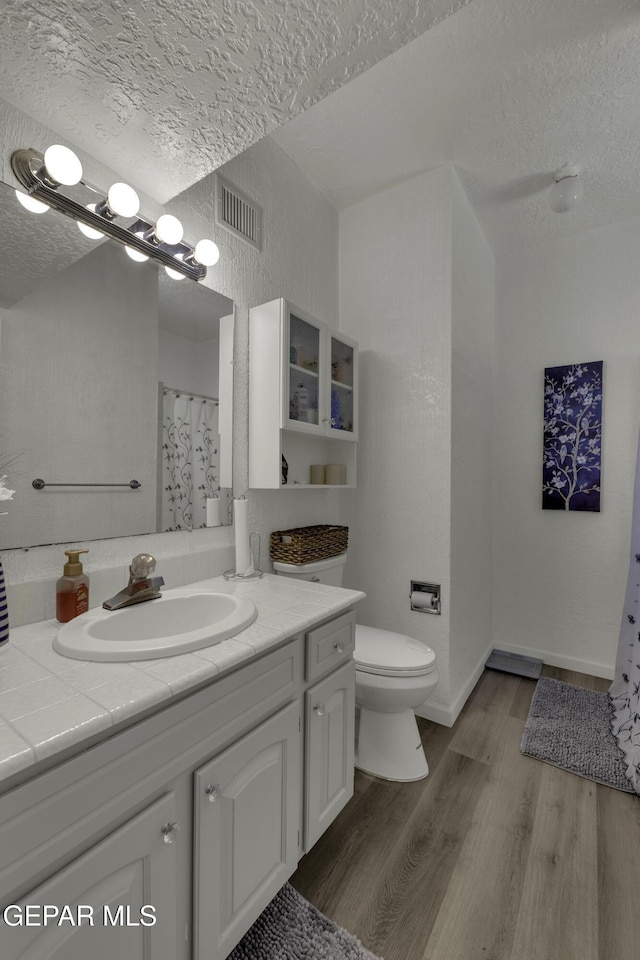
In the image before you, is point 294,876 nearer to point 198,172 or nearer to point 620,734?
point 620,734

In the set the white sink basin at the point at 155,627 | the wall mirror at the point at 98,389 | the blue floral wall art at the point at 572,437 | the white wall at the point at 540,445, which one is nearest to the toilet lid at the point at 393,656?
the white sink basin at the point at 155,627

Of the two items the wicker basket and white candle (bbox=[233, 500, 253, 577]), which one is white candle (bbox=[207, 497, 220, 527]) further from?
the wicker basket

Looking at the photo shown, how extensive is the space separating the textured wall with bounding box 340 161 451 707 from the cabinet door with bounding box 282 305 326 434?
1.64 ft

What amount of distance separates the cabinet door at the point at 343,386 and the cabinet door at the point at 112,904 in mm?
1515

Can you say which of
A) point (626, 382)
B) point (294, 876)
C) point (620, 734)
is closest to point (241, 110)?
point (294, 876)

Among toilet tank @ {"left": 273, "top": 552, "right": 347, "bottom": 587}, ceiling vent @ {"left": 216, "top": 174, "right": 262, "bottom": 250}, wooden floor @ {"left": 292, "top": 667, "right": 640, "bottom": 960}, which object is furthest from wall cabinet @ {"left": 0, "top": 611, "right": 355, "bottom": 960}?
ceiling vent @ {"left": 216, "top": 174, "right": 262, "bottom": 250}

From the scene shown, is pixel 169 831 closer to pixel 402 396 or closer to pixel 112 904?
pixel 112 904

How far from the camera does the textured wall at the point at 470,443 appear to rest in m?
2.09

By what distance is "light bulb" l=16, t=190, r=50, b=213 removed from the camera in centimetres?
106

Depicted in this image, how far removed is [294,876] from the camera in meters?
1.25

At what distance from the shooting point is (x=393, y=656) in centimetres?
167

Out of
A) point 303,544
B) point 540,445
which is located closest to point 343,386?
Result: point 303,544

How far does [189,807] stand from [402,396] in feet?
6.11

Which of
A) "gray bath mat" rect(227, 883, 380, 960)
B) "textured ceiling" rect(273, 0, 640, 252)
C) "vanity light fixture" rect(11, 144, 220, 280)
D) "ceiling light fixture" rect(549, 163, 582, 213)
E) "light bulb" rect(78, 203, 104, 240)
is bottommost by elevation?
"gray bath mat" rect(227, 883, 380, 960)
